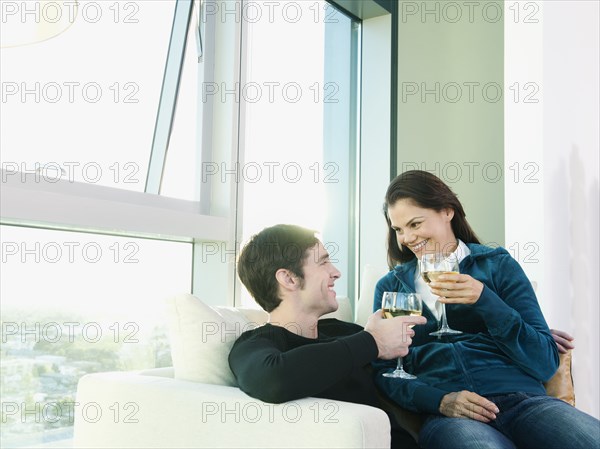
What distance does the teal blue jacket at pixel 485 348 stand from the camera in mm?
1912

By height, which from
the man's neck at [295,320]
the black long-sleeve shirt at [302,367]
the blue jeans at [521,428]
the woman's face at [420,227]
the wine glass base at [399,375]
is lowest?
the blue jeans at [521,428]

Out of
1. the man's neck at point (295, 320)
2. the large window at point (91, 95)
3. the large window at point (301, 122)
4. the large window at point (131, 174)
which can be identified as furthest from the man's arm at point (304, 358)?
the large window at point (301, 122)

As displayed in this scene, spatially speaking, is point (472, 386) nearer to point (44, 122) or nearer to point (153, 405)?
point (153, 405)

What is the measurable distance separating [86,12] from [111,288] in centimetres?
107

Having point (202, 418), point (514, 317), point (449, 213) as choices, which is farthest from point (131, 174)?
point (514, 317)

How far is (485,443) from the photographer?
5.57 ft

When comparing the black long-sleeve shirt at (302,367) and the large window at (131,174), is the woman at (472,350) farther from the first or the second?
the large window at (131,174)

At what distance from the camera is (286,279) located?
6.52 feet

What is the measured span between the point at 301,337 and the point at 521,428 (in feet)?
2.08

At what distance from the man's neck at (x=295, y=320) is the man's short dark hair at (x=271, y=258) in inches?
1.1

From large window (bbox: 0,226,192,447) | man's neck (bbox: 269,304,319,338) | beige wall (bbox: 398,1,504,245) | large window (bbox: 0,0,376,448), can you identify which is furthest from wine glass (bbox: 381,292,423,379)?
beige wall (bbox: 398,1,504,245)

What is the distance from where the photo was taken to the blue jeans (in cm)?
173

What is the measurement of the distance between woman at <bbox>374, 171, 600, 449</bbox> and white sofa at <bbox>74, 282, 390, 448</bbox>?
405 millimetres

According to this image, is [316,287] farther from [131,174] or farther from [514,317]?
[131,174]
